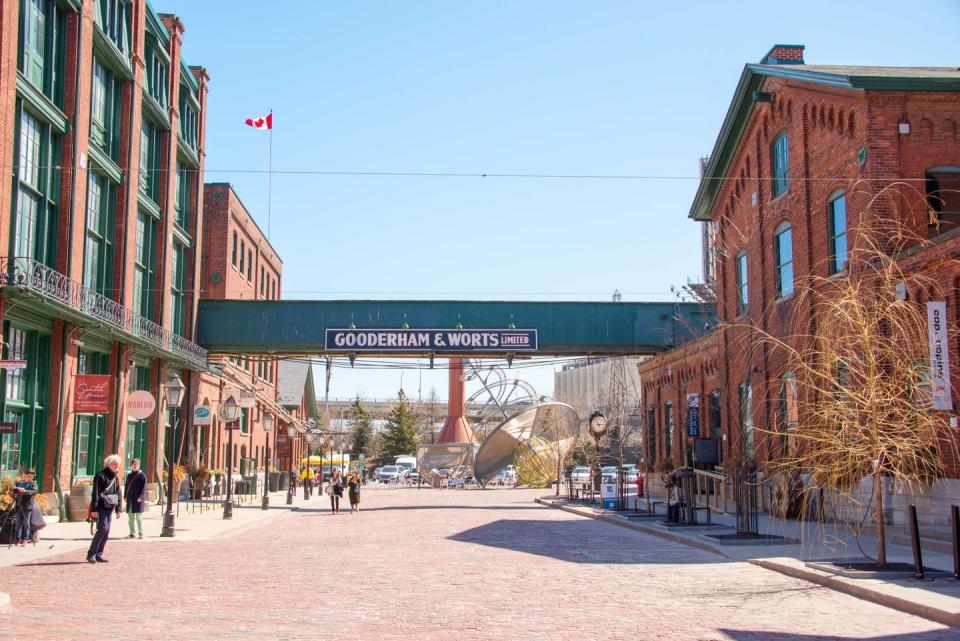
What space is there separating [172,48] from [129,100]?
6.10 meters

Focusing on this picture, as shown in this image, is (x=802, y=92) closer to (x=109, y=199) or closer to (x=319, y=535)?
(x=319, y=535)

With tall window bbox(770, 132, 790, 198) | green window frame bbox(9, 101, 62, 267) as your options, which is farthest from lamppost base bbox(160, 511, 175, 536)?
tall window bbox(770, 132, 790, 198)

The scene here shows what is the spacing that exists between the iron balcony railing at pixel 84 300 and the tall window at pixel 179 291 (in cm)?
173

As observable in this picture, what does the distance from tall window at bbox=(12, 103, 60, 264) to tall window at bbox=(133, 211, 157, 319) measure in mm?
7999

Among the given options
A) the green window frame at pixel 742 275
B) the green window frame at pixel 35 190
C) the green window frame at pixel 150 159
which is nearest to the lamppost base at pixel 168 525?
the green window frame at pixel 35 190

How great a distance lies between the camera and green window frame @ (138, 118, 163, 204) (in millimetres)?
35531

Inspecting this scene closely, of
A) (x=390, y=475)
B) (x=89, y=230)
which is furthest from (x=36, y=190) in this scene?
(x=390, y=475)

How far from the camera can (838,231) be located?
24641mm

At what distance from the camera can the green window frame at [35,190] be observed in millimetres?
25219

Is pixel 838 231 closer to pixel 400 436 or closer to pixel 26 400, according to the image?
pixel 26 400

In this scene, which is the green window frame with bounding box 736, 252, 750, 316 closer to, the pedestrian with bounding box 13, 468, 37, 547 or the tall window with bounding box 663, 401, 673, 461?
the tall window with bounding box 663, 401, 673, 461

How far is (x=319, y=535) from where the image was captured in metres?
24.2

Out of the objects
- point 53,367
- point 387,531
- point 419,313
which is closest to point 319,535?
point 387,531

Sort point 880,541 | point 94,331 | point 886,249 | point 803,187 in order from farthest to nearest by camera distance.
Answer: point 94,331 < point 803,187 < point 886,249 < point 880,541
